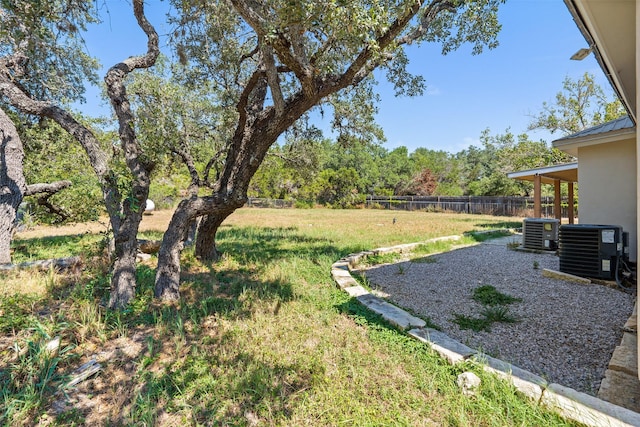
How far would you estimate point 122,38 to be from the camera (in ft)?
14.3

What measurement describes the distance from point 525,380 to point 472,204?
68.5ft

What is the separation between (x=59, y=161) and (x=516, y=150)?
18219 millimetres

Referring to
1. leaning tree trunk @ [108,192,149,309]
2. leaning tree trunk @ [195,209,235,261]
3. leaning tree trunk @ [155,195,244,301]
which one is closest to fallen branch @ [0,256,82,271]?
leaning tree trunk @ [195,209,235,261]

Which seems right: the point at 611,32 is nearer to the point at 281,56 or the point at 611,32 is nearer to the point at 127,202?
the point at 281,56

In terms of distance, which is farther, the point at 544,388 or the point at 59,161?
the point at 59,161

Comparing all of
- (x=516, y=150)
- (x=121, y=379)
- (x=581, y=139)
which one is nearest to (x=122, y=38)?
(x=121, y=379)

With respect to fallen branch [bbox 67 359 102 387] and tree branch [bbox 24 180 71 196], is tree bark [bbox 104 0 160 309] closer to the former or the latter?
fallen branch [bbox 67 359 102 387]

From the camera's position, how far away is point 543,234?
19.7 feet

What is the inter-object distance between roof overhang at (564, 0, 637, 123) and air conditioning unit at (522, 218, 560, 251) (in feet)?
11.6

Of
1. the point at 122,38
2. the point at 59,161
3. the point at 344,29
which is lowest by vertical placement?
the point at 59,161

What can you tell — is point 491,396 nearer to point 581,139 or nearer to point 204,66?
point 581,139

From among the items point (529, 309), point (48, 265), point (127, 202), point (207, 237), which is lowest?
point (529, 309)

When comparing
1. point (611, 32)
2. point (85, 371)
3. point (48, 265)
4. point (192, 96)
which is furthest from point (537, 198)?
point (48, 265)

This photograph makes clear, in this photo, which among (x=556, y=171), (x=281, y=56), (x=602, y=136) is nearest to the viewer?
Result: (x=281, y=56)
